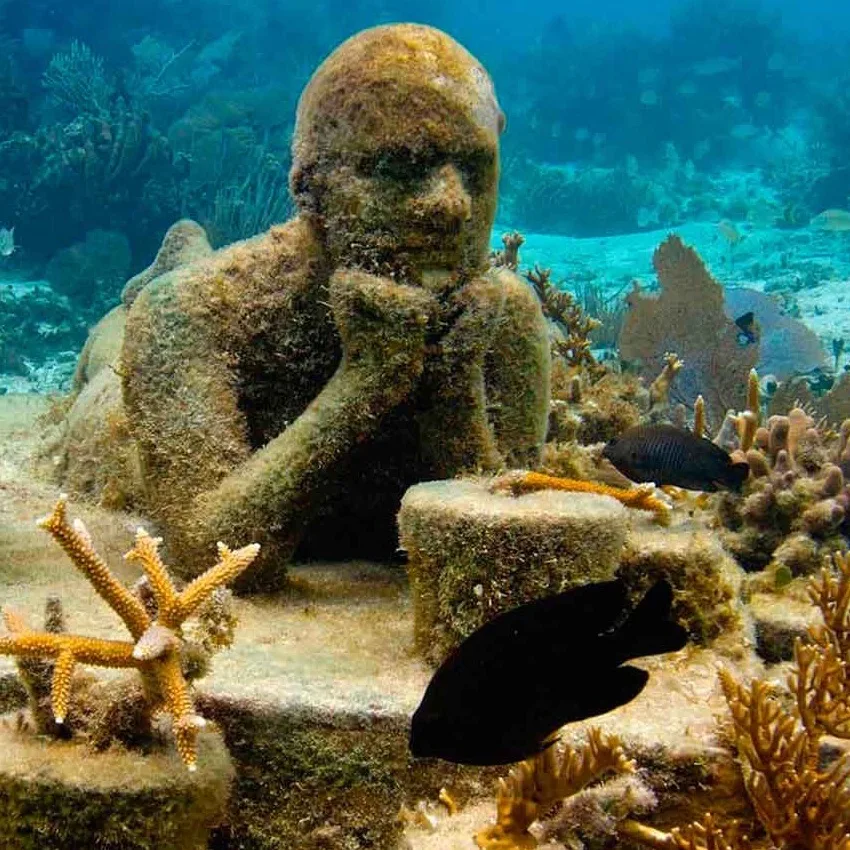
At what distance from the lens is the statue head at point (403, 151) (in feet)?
9.95

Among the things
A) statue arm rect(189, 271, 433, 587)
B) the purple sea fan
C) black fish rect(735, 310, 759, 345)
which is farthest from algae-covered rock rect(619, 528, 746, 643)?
the purple sea fan

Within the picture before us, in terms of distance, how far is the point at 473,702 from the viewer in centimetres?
175

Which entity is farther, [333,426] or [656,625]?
[333,426]

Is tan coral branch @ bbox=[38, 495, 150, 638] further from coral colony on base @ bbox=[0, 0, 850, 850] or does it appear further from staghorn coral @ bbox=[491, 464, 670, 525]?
staghorn coral @ bbox=[491, 464, 670, 525]

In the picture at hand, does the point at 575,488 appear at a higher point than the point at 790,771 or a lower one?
Result: higher

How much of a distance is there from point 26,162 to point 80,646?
15107 mm

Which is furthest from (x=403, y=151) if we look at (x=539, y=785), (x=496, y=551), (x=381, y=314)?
(x=539, y=785)

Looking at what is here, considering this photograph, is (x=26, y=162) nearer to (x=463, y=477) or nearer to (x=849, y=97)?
(x=463, y=477)

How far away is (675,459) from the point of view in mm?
3619

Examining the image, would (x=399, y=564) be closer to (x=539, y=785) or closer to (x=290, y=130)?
(x=539, y=785)

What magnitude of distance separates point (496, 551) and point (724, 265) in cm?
1831

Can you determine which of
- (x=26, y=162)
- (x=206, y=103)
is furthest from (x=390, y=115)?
(x=206, y=103)

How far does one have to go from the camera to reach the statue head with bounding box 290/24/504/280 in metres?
3.03

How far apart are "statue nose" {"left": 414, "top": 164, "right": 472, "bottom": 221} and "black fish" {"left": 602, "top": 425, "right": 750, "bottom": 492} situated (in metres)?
1.32
